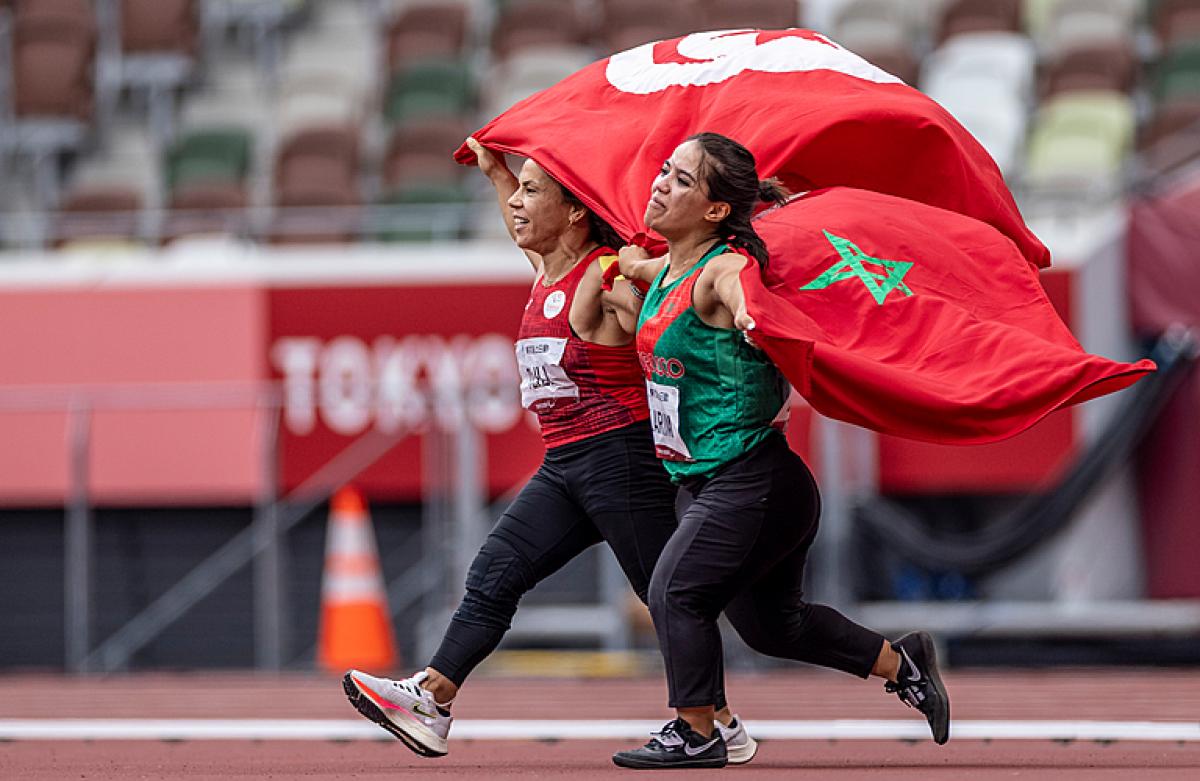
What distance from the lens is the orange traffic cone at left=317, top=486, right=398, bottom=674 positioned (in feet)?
41.4

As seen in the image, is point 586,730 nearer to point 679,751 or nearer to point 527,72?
point 679,751

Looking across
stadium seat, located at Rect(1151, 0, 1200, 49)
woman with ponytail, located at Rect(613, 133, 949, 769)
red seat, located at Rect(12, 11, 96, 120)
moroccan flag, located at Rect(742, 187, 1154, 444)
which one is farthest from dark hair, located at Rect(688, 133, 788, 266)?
red seat, located at Rect(12, 11, 96, 120)

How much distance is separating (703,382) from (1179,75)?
11.8m

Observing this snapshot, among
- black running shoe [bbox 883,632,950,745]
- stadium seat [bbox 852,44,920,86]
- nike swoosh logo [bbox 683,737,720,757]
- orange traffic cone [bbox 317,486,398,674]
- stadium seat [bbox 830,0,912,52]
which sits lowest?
orange traffic cone [bbox 317,486,398,674]

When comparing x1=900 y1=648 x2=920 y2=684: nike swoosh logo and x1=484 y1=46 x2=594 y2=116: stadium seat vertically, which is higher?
x1=900 y1=648 x2=920 y2=684: nike swoosh logo

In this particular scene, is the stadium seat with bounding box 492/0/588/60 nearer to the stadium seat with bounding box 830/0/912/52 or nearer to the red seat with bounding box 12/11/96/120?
the stadium seat with bounding box 830/0/912/52

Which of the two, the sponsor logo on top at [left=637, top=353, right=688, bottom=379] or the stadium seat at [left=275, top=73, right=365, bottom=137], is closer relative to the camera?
the sponsor logo on top at [left=637, top=353, right=688, bottom=379]

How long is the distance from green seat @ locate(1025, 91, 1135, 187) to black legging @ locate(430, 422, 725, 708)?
9.58m

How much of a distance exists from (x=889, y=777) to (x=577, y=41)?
1319 centimetres

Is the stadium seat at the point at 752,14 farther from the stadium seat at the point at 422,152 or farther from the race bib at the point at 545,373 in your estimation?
the race bib at the point at 545,373

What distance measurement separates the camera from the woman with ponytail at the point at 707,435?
18.7 ft

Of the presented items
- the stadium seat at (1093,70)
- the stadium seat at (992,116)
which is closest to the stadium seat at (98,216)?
the stadium seat at (992,116)

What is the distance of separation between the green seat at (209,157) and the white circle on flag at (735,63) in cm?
1061

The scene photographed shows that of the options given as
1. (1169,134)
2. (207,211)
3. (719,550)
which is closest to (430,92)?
(207,211)
